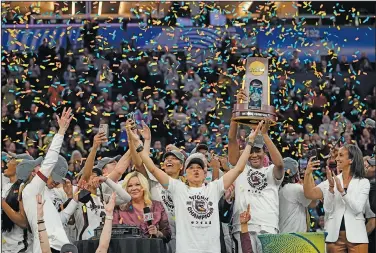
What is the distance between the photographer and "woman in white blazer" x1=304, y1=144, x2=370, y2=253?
447 inches

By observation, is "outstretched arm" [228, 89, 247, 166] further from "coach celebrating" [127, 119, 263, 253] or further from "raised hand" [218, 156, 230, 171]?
"coach celebrating" [127, 119, 263, 253]

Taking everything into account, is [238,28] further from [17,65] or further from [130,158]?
[130,158]

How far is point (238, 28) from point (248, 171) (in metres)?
12.7

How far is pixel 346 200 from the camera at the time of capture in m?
11.3

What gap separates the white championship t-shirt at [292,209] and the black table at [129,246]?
187 cm

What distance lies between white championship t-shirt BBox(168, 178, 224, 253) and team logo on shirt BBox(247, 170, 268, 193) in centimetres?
63

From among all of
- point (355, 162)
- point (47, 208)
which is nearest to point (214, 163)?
point (355, 162)

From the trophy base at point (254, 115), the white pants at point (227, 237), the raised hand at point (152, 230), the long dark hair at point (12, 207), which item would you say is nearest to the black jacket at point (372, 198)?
the trophy base at point (254, 115)

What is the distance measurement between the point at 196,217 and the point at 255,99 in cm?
171

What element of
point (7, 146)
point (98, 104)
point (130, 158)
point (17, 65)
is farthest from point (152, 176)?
point (17, 65)

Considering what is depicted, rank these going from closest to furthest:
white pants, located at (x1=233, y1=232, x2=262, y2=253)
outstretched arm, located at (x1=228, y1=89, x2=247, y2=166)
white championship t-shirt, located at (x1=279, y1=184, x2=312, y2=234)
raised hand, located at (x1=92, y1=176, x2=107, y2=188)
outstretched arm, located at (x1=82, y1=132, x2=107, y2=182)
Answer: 1. raised hand, located at (x1=92, y1=176, x2=107, y2=188)
2. white pants, located at (x1=233, y1=232, x2=262, y2=253)
3. outstretched arm, located at (x1=82, y1=132, x2=107, y2=182)
4. outstretched arm, located at (x1=228, y1=89, x2=247, y2=166)
5. white championship t-shirt, located at (x1=279, y1=184, x2=312, y2=234)

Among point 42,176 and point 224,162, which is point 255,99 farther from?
point 42,176

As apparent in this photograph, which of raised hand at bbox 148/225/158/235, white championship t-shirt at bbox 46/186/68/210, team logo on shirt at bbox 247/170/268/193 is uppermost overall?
team logo on shirt at bbox 247/170/268/193

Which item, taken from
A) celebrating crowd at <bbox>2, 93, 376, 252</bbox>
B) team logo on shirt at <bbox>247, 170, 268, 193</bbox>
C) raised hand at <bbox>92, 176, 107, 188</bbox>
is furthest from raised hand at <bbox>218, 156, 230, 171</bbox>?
raised hand at <bbox>92, 176, 107, 188</bbox>
